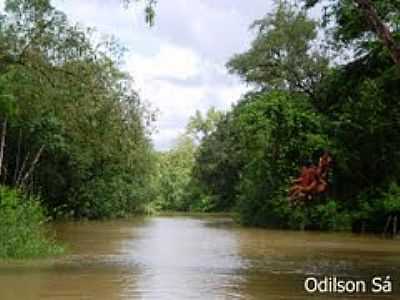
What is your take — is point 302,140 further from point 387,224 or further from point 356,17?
point 356,17

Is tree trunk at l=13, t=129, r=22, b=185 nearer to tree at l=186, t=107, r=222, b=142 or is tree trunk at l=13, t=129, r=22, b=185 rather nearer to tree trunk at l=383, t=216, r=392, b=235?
tree trunk at l=383, t=216, r=392, b=235

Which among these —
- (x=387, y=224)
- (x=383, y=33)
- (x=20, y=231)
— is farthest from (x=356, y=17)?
(x=387, y=224)

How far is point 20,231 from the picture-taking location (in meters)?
20.2

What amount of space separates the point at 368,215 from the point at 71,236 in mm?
16297

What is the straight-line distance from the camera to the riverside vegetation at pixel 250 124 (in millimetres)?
20406

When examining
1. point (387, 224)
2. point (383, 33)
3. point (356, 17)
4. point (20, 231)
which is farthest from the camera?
point (387, 224)

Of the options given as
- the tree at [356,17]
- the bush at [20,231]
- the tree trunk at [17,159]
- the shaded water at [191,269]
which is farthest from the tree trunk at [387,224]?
the bush at [20,231]

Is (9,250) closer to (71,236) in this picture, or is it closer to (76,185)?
(71,236)

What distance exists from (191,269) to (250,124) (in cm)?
2703

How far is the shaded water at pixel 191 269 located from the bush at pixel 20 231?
2.17 feet

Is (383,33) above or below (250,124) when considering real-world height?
below

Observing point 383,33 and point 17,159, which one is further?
point 17,159

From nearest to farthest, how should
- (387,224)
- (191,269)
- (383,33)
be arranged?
(383,33) → (191,269) → (387,224)

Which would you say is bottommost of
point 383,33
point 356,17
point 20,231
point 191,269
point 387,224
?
point 191,269
